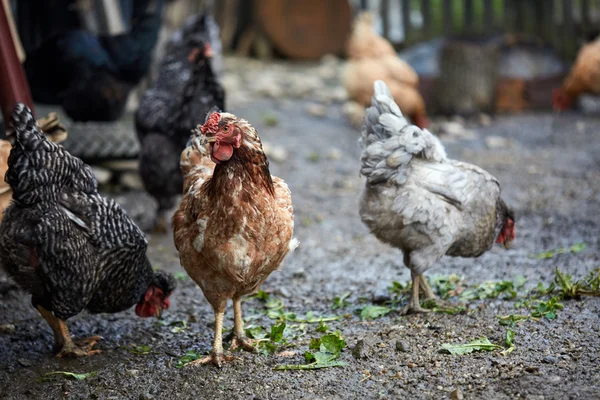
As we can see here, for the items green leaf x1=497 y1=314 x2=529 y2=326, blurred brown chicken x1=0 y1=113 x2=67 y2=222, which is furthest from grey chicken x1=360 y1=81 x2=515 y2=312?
blurred brown chicken x1=0 y1=113 x2=67 y2=222

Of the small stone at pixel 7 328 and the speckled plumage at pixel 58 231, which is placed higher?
the speckled plumage at pixel 58 231

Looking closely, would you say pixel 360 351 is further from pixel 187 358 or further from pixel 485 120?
pixel 485 120

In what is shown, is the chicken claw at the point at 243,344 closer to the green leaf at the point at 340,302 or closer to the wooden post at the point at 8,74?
the green leaf at the point at 340,302

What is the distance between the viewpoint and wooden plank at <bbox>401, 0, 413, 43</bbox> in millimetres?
13468

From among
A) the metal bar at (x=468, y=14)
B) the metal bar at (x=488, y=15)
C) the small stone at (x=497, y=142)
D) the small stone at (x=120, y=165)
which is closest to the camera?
the small stone at (x=120, y=165)

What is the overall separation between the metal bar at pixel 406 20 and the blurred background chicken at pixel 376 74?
122 inches

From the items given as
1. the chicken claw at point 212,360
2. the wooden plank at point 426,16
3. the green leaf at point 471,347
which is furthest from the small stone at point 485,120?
the chicken claw at point 212,360

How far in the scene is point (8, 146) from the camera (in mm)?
4297

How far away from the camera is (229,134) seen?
343cm

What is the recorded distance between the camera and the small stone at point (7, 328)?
4.38 metres

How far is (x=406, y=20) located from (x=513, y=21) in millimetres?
Answer: 1998

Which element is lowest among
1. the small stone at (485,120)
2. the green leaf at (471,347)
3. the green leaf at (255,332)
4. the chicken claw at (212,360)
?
the small stone at (485,120)

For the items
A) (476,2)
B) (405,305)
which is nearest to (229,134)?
(405,305)

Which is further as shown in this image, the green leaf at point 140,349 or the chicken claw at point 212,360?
the green leaf at point 140,349
